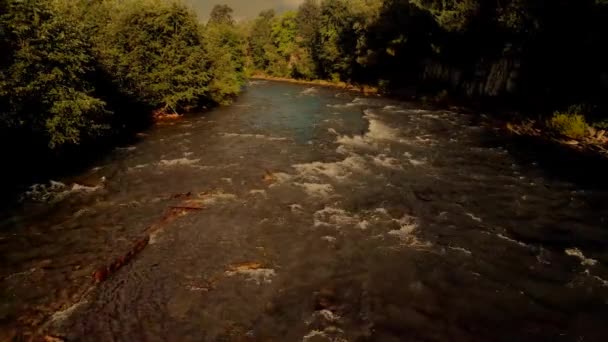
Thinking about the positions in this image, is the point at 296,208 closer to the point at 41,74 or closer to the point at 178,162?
the point at 178,162

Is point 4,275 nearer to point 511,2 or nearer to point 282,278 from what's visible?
point 282,278

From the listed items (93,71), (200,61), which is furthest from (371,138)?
(200,61)

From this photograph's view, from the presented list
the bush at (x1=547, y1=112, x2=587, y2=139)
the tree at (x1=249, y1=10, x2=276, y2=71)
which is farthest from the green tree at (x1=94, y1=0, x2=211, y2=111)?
the tree at (x1=249, y1=10, x2=276, y2=71)

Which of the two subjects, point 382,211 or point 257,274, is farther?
point 382,211

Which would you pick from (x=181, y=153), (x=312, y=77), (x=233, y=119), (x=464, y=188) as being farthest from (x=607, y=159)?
(x=312, y=77)

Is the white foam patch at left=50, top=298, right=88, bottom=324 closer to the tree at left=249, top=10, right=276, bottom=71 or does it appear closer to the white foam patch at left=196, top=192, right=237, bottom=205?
the white foam patch at left=196, top=192, right=237, bottom=205
